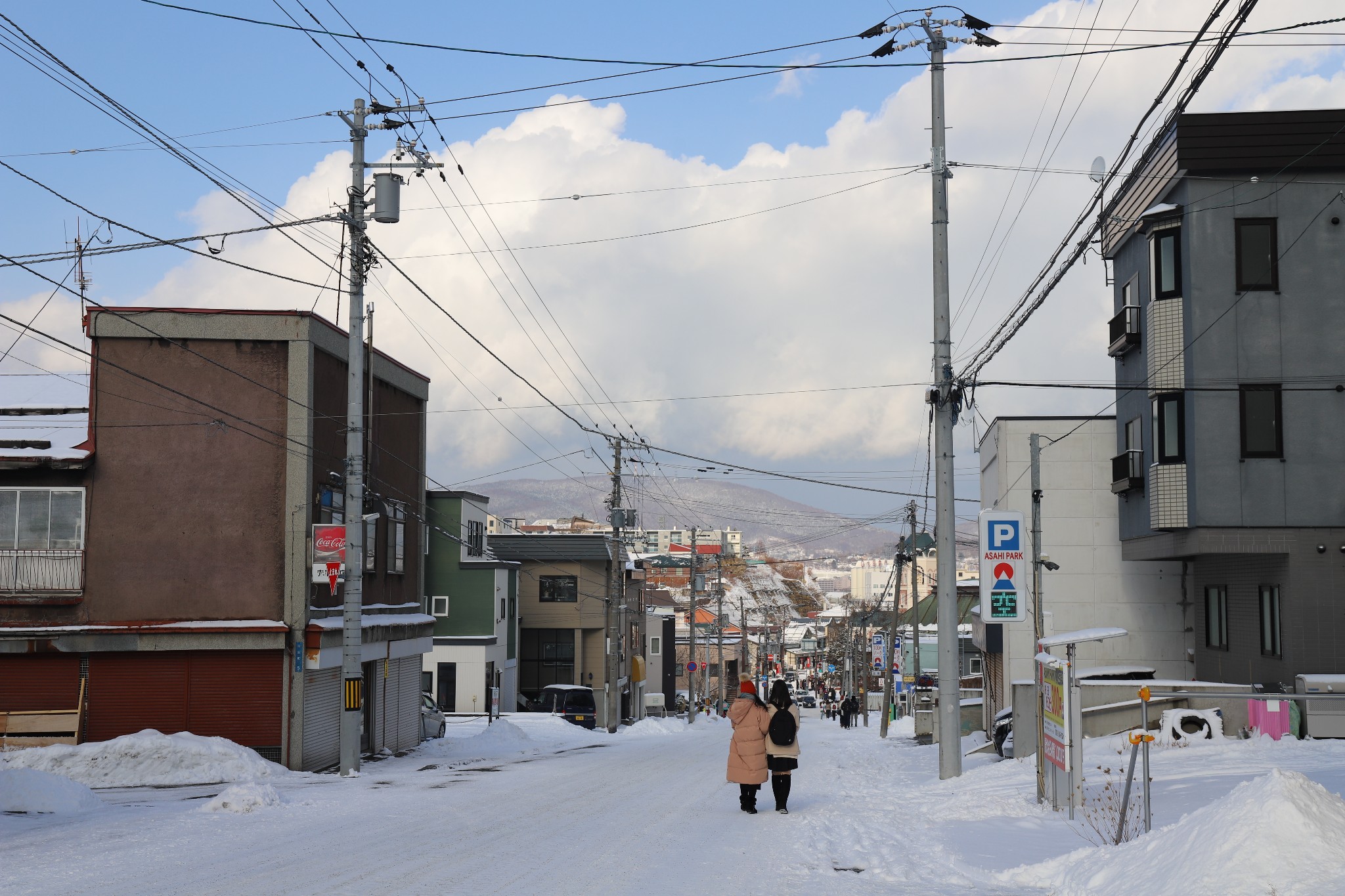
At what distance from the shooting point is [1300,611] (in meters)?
24.5

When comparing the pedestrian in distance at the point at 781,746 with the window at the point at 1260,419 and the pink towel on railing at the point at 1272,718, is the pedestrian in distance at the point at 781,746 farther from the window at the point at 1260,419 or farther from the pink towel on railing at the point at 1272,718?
the window at the point at 1260,419

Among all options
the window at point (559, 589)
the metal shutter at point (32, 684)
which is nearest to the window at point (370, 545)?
the metal shutter at point (32, 684)

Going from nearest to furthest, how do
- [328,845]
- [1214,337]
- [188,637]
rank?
[328,845]
[188,637]
[1214,337]

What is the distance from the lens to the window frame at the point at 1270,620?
82.5 feet

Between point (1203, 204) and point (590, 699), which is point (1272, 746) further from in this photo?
point (590, 699)

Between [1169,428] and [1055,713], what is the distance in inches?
622

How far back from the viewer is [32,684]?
23906 millimetres

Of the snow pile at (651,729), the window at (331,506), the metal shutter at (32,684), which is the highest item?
the window at (331,506)

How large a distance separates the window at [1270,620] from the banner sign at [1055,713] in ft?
45.5

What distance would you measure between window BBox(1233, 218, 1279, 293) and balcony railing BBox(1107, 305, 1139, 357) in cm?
316

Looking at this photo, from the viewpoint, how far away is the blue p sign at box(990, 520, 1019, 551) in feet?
63.6

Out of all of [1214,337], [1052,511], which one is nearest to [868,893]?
[1214,337]


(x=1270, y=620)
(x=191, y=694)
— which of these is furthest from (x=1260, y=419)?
(x=191, y=694)

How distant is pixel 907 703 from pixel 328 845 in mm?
55658
